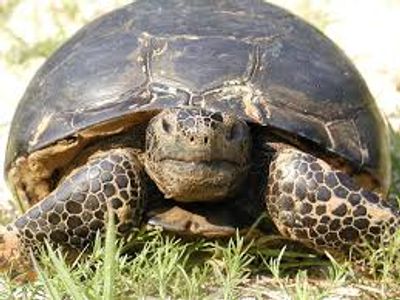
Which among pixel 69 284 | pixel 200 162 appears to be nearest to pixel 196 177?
pixel 200 162

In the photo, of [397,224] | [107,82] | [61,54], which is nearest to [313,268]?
[397,224]

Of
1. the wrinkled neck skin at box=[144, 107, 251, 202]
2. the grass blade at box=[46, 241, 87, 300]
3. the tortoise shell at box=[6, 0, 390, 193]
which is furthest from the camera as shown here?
the tortoise shell at box=[6, 0, 390, 193]

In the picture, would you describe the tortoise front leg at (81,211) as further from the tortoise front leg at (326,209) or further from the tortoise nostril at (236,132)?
the tortoise front leg at (326,209)

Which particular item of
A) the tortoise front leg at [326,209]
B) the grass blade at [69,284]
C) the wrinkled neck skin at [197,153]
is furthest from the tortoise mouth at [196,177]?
the grass blade at [69,284]

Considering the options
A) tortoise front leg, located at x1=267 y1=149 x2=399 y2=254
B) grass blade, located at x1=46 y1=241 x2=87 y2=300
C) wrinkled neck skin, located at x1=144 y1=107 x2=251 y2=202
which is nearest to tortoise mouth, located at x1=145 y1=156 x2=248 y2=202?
wrinkled neck skin, located at x1=144 y1=107 x2=251 y2=202

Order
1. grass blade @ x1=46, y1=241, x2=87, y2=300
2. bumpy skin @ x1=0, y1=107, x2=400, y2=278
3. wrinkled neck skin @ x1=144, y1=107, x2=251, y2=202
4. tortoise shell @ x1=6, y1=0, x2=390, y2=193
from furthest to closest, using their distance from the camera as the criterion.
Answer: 1. tortoise shell @ x1=6, y1=0, x2=390, y2=193
2. bumpy skin @ x1=0, y1=107, x2=400, y2=278
3. wrinkled neck skin @ x1=144, y1=107, x2=251, y2=202
4. grass blade @ x1=46, y1=241, x2=87, y2=300

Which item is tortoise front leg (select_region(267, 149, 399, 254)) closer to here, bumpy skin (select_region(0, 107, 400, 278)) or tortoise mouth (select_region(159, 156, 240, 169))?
bumpy skin (select_region(0, 107, 400, 278))
